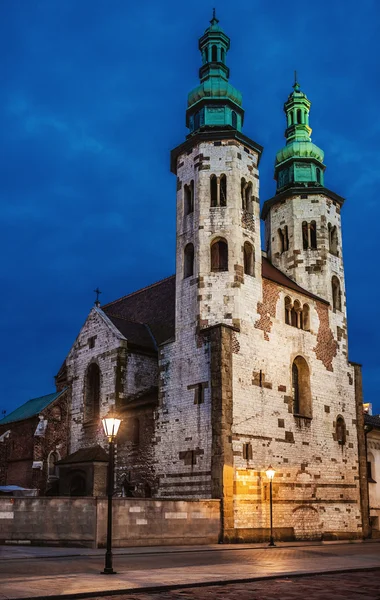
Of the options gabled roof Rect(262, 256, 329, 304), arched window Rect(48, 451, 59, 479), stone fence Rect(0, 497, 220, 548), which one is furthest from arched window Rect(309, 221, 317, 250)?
stone fence Rect(0, 497, 220, 548)

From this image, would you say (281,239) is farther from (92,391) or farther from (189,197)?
(92,391)

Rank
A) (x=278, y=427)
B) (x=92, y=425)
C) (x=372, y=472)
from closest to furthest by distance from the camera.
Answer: (x=278, y=427) → (x=92, y=425) → (x=372, y=472)

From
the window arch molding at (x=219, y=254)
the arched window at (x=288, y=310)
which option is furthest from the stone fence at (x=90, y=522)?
the arched window at (x=288, y=310)

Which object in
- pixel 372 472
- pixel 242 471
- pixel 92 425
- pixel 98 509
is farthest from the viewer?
pixel 372 472

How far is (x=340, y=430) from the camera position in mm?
39438

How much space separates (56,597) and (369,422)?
35.9 metres

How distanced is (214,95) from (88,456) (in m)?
22.8

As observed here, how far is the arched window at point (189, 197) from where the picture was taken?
124 feet

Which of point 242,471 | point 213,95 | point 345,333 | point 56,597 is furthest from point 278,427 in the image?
point 56,597

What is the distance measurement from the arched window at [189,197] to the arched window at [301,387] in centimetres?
1051

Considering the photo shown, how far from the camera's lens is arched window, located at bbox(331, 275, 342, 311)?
141ft

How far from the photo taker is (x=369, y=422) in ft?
145

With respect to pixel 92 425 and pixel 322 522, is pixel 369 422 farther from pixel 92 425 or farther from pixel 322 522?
pixel 92 425

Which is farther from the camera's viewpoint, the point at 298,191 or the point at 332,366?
the point at 298,191
